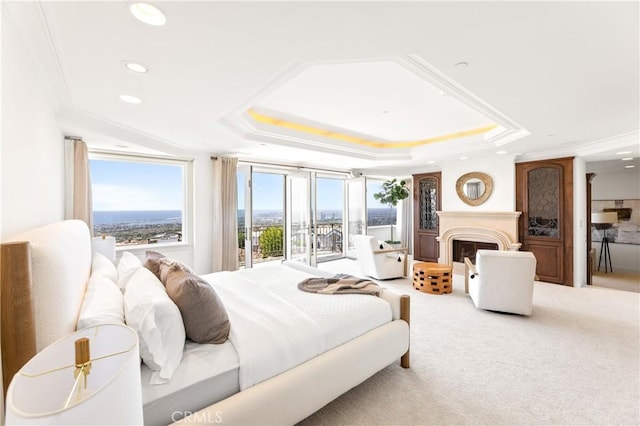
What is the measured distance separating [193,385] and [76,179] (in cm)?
341

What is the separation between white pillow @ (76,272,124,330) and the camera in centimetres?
128

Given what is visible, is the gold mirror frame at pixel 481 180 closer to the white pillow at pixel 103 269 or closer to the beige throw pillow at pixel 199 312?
the beige throw pillow at pixel 199 312

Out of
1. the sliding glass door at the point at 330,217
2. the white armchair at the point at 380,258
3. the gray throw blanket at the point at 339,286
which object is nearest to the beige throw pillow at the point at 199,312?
the gray throw blanket at the point at 339,286

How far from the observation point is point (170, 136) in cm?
369

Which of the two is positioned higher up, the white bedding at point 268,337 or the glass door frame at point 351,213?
the glass door frame at point 351,213

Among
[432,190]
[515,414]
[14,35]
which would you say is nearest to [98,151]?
[14,35]

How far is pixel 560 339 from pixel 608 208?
5803mm

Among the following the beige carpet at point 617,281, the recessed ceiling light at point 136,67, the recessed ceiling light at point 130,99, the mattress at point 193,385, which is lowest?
the beige carpet at point 617,281

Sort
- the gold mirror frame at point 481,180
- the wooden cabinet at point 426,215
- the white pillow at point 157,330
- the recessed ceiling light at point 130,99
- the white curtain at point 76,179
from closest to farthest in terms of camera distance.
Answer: the white pillow at point 157,330
the recessed ceiling light at point 130,99
the white curtain at point 76,179
the gold mirror frame at point 481,180
the wooden cabinet at point 426,215

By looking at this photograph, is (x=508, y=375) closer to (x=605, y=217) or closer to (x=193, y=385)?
(x=193, y=385)

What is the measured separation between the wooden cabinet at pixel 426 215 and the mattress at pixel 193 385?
604 cm

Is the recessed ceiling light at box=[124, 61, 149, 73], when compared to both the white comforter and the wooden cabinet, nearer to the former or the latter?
the white comforter

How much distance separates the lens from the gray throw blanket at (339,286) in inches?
98.0

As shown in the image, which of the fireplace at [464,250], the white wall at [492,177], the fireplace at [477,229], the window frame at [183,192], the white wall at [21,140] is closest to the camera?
the white wall at [21,140]
